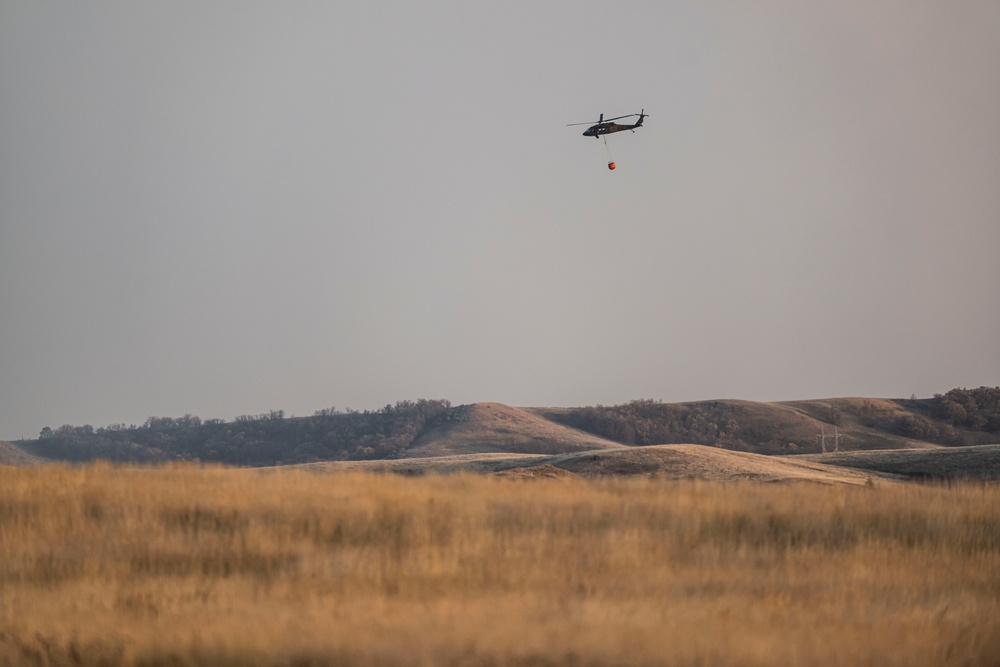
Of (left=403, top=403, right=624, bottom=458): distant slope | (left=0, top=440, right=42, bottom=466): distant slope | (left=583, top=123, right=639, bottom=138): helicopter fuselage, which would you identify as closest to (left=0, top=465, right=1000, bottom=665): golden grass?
(left=583, top=123, right=639, bottom=138): helicopter fuselage

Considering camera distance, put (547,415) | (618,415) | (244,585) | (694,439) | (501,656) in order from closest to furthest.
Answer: (501,656)
(244,585)
(694,439)
(618,415)
(547,415)

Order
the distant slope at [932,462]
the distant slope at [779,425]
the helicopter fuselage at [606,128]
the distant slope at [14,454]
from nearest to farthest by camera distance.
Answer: the distant slope at [932,462] < the helicopter fuselage at [606,128] < the distant slope at [14,454] < the distant slope at [779,425]

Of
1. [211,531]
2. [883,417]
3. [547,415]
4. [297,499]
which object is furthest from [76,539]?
[547,415]

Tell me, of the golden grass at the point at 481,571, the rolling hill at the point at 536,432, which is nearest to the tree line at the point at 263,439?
the rolling hill at the point at 536,432

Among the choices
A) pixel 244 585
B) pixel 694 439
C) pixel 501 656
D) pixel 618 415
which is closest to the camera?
pixel 501 656

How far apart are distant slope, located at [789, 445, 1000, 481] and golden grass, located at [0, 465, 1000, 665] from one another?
1532 centimetres

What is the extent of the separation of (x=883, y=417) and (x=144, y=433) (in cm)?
6830

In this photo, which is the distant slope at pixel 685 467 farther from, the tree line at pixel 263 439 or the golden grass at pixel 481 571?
the tree line at pixel 263 439

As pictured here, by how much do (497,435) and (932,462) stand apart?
170 feet

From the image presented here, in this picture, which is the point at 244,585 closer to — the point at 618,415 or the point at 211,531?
the point at 211,531

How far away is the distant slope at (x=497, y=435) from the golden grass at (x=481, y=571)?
57.0 metres

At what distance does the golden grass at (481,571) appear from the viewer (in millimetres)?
7930

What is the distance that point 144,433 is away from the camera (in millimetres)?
95375

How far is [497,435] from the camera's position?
276 ft
